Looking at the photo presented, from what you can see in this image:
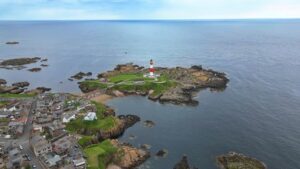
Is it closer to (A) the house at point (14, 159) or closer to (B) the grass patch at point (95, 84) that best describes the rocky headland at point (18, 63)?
(B) the grass patch at point (95, 84)

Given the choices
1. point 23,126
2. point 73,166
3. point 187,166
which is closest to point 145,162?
point 187,166

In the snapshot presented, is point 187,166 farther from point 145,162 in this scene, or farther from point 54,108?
point 54,108

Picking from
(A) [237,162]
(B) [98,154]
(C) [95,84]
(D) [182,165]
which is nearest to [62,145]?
(B) [98,154]

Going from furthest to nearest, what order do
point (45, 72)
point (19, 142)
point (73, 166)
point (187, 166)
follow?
point (45, 72), point (19, 142), point (187, 166), point (73, 166)

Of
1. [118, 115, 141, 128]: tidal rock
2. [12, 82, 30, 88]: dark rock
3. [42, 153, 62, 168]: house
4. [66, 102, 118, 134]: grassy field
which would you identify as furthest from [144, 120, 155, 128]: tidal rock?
[12, 82, 30, 88]: dark rock

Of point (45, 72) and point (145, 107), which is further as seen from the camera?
point (45, 72)

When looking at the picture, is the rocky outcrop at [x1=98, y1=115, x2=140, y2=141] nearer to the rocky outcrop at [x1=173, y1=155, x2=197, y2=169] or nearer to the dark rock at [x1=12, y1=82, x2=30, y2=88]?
the rocky outcrop at [x1=173, y1=155, x2=197, y2=169]
